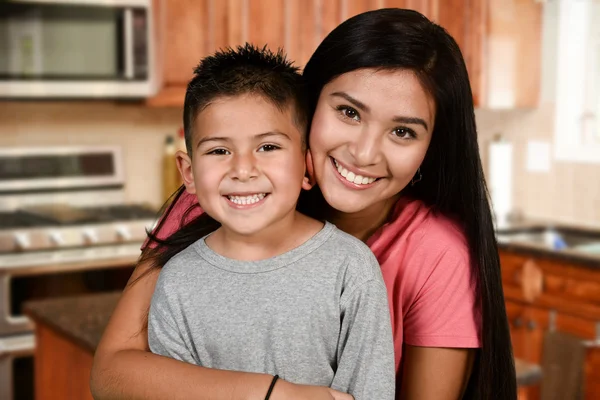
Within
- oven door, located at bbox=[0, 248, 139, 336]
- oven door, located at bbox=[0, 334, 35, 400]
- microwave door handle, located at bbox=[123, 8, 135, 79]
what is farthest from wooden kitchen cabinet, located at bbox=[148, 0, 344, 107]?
oven door, located at bbox=[0, 334, 35, 400]

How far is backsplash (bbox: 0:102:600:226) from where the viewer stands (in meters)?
3.76

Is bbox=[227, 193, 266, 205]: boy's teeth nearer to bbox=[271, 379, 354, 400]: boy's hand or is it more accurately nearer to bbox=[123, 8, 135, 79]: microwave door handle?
bbox=[271, 379, 354, 400]: boy's hand

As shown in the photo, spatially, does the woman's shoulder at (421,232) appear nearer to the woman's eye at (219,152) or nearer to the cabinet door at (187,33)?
the woman's eye at (219,152)

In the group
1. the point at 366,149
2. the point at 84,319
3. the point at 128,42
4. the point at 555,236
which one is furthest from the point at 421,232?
the point at 555,236

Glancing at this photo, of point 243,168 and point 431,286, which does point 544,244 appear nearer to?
point 431,286

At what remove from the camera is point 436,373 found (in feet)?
4.45

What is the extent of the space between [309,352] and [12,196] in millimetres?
2827

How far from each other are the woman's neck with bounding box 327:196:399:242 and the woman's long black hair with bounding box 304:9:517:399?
0.15 meters

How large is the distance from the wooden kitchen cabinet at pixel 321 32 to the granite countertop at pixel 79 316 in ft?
4.71

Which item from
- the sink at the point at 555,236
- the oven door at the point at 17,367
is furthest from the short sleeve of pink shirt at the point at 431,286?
the sink at the point at 555,236

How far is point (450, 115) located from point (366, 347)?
0.43 meters

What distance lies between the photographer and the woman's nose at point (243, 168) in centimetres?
120

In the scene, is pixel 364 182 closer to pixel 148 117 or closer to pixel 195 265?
pixel 195 265

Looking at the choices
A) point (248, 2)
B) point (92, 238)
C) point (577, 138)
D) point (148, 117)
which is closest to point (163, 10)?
point (248, 2)
